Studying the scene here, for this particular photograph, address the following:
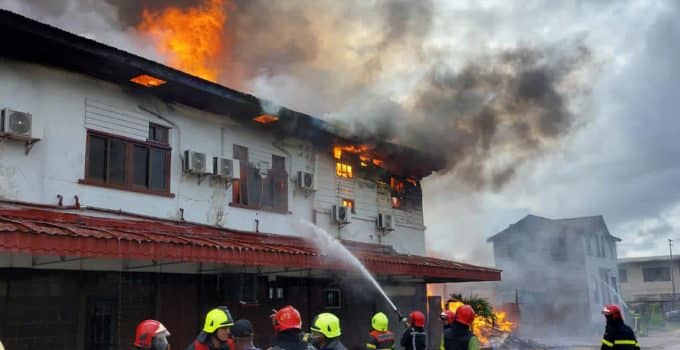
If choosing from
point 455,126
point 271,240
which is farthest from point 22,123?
point 455,126

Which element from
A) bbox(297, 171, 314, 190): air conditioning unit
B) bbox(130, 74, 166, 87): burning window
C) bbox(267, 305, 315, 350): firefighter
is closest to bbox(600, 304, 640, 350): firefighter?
bbox(267, 305, 315, 350): firefighter

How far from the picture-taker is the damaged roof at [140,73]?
361 inches

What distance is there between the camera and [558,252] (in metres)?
39.3

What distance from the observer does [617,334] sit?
8148 mm

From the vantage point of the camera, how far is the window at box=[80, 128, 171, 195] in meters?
10.3

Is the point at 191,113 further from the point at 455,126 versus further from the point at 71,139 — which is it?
the point at 455,126

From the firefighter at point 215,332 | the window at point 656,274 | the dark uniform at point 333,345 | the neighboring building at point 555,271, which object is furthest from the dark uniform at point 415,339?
the window at point 656,274

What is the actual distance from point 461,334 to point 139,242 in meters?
4.37

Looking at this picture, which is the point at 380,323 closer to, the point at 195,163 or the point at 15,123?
the point at 195,163

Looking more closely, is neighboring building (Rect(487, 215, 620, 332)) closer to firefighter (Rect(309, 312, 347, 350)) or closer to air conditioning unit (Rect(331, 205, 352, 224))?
air conditioning unit (Rect(331, 205, 352, 224))

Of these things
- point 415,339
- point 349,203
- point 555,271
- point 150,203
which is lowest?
point 415,339

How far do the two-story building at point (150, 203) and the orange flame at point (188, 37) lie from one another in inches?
87.4

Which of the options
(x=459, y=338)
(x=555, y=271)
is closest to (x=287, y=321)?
(x=459, y=338)

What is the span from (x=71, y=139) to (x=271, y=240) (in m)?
4.45
